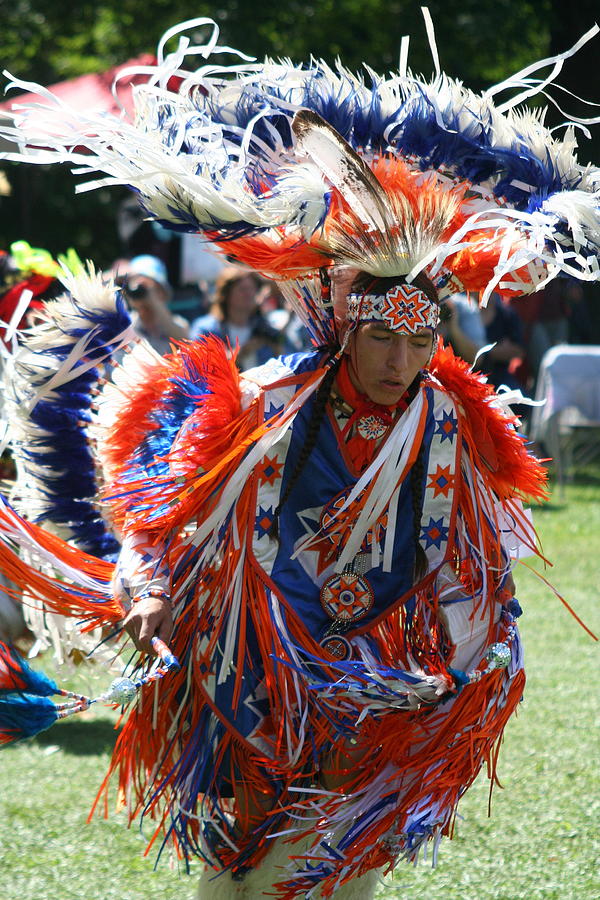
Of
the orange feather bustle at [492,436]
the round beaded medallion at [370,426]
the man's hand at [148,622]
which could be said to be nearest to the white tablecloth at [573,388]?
the orange feather bustle at [492,436]

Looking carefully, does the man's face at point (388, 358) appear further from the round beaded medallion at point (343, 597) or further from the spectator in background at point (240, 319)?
the spectator in background at point (240, 319)

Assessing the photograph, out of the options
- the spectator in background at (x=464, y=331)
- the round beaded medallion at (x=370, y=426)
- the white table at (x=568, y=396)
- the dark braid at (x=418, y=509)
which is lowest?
the white table at (x=568, y=396)

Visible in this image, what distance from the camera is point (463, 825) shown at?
11.7 feet

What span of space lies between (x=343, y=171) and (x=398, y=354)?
383 mm

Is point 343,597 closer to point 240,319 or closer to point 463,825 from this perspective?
point 463,825

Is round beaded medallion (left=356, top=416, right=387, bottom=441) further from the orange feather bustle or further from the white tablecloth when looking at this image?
the white tablecloth

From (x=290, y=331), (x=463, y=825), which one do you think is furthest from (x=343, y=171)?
(x=290, y=331)

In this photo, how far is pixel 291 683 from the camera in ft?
8.03

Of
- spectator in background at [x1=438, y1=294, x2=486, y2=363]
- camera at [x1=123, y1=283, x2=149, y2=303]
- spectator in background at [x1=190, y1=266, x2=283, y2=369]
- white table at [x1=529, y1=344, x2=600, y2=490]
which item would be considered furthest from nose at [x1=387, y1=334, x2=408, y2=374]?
white table at [x1=529, y1=344, x2=600, y2=490]

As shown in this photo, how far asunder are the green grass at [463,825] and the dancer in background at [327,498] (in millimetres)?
587

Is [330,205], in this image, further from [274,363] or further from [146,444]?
[146,444]

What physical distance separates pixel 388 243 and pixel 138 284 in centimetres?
379

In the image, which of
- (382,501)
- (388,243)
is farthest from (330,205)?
(382,501)

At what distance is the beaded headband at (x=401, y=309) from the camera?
8.04 ft
